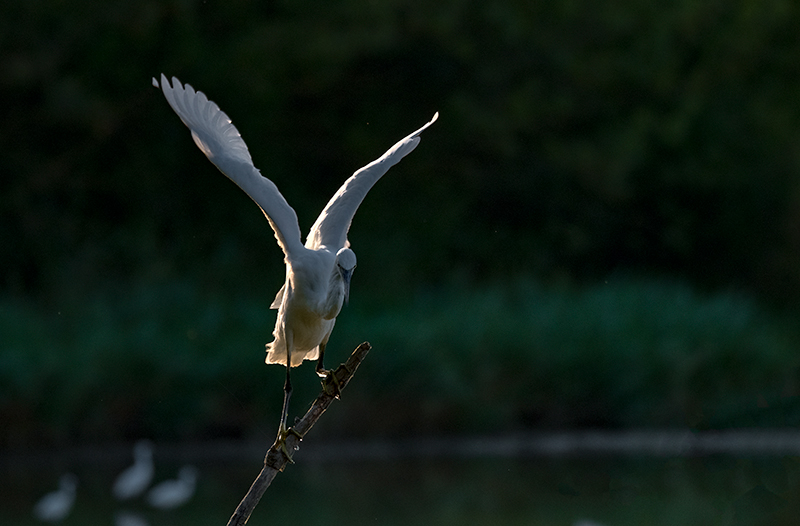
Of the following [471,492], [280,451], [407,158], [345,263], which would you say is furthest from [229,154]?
[407,158]

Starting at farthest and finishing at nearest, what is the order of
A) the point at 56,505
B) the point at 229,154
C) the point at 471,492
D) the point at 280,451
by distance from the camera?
the point at 471,492
the point at 56,505
the point at 229,154
the point at 280,451

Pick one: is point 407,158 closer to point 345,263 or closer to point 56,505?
point 56,505

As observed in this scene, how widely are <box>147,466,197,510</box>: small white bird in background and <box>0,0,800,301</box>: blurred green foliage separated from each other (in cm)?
400

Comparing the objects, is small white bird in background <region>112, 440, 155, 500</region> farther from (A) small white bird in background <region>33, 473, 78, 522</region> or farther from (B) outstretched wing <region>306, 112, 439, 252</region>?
(B) outstretched wing <region>306, 112, 439, 252</region>

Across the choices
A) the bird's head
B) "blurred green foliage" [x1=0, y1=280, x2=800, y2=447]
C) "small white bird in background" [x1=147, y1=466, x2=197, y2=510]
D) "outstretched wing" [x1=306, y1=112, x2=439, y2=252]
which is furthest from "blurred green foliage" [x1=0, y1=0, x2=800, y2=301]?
the bird's head

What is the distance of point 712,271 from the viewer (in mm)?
17594

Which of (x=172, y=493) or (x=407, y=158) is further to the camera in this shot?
(x=407, y=158)

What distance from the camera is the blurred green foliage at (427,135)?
14.0 m

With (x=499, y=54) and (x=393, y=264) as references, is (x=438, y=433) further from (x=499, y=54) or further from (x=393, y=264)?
(x=499, y=54)

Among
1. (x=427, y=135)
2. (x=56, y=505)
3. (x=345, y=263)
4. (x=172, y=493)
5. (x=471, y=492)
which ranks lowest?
(x=471, y=492)

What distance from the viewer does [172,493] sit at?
911cm

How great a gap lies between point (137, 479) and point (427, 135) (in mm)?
7872

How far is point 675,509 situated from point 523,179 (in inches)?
307

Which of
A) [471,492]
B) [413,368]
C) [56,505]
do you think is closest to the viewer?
[56,505]
